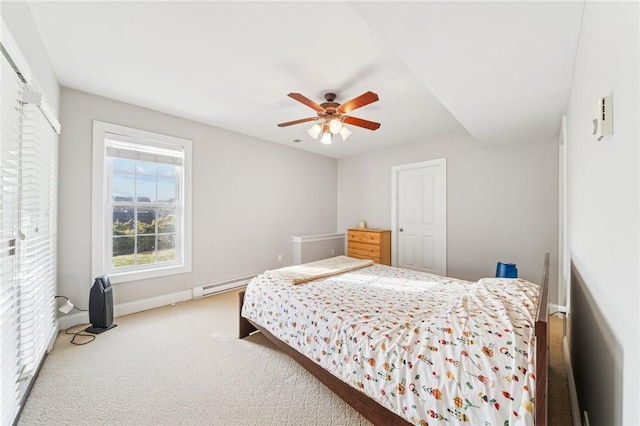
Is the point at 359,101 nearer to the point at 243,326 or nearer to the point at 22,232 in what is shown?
the point at 243,326

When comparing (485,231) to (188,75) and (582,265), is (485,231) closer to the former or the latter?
(582,265)

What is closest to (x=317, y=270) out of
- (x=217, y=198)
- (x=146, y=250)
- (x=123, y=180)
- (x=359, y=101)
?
(x=359, y=101)

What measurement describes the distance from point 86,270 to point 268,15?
10.1ft

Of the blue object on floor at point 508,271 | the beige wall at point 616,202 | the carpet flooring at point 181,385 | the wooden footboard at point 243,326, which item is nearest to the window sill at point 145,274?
the carpet flooring at point 181,385

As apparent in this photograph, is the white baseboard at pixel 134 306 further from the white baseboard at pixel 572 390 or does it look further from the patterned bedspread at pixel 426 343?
the white baseboard at pixel 572 390

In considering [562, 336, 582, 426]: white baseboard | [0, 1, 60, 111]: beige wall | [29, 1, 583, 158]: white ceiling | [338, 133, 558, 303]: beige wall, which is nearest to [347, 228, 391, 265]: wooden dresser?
[338, 133, 558, 303]: beige wall

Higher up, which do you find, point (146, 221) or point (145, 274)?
point (146, 221)

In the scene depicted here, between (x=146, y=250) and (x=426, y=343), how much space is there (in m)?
3.35

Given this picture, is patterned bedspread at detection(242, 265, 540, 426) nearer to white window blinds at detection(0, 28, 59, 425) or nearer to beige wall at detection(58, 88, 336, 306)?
white window blinds at detection(0, 28, 59, 425)

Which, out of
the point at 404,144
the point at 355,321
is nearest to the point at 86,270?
the point at 355,321

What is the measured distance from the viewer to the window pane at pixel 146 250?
3232 mm

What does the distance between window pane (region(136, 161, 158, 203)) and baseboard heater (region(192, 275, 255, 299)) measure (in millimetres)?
1329

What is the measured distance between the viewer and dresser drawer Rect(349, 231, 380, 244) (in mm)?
4554

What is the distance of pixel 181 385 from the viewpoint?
1818mm
